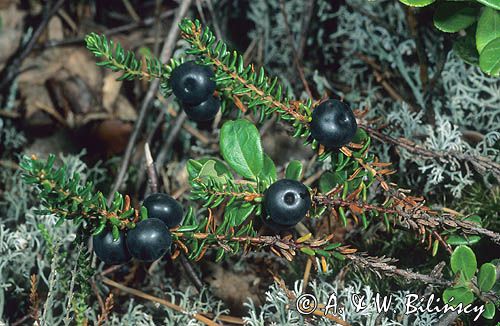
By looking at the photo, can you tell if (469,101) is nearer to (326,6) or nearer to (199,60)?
(326,6)

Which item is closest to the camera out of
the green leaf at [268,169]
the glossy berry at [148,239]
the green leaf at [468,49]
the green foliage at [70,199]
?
the green foliage at [70,199]

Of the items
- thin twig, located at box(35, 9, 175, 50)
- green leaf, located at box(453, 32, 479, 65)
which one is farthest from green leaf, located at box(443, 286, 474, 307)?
thin twig, located at box(35, 9, 175, 50)

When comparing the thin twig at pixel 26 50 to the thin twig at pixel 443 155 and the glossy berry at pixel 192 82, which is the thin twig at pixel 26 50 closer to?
the glossy berry at pixel 192 82

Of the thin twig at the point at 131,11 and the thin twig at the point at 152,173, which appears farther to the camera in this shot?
the thin twig at the point at 131,11

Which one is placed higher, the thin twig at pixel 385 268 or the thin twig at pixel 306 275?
the thin twig at pixel 385 268

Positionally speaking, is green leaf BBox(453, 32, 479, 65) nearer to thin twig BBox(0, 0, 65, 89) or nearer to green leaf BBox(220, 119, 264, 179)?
green leaf BBox(220, 119, 264, 179)

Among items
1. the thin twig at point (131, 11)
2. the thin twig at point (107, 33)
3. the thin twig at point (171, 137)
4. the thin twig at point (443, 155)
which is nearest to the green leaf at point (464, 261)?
the thin twig at point (443, 155)

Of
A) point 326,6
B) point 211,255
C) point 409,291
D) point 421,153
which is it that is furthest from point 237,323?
point 326,6

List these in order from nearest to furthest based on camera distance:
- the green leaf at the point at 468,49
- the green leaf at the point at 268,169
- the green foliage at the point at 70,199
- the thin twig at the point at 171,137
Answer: the green foliage at the point at 70,199 → the green leaf at the point at 268,169 → the green leaf at the point at 468,49 → the thin twig at the point at 171,137

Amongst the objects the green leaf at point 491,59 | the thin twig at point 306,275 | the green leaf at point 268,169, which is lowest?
the thin twig at point 306,275
